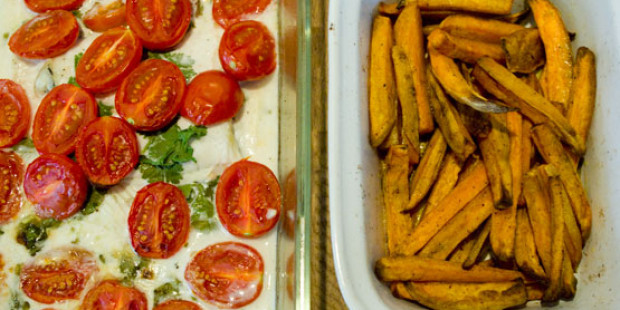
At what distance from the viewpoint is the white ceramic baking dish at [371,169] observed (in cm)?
155

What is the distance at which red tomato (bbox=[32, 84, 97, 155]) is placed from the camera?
191 centimetres

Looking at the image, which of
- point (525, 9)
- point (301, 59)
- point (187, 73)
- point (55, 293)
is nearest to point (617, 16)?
point (525, 9)

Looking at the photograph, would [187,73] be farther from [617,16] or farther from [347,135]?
[617,16]

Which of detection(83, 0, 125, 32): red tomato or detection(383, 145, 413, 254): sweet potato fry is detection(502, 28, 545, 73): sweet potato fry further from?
detection(83, 0, 125, 32): red tomato

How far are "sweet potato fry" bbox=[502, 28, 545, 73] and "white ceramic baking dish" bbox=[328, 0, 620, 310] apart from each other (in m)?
0.15

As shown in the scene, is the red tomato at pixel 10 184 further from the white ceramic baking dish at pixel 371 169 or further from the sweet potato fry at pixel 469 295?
the sweet potato fry at pixel 469 295

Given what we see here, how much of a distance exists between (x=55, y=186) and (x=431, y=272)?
124cm

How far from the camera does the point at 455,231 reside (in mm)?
1599

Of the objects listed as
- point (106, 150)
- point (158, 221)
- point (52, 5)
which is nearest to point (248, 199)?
point (158, 221)

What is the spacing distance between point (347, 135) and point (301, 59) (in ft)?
1.14

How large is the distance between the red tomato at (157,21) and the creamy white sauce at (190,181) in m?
0.08

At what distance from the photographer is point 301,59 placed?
182 centimetres

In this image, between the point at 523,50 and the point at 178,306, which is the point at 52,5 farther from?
the point at 523,50

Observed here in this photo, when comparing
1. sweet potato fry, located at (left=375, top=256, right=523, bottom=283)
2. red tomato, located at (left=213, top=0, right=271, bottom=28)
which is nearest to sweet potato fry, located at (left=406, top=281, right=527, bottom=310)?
sweet potato fry, located at (left=375, top=256, right=523, bottom=283)
